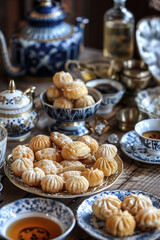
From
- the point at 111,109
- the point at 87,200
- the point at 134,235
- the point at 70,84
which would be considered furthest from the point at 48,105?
the point at 134,235

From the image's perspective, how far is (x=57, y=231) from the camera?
2.42 ft

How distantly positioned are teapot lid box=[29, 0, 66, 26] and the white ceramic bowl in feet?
1.91

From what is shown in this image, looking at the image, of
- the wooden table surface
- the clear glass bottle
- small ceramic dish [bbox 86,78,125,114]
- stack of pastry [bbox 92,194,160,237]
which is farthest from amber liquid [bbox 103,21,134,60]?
stack of pastry [bbox 92,194,160,237]

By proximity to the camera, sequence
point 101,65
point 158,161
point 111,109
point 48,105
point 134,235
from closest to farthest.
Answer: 1. point 134,235
2. point 158,161
3. point 48,105
4. point 111,109
5. point 101,65

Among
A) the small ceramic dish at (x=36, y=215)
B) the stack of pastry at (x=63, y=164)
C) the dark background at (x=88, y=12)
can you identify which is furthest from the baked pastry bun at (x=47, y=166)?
the dark background at (x=88, y=12)

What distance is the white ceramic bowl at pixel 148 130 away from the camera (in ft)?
3.25

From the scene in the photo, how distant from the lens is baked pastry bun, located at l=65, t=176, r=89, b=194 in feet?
2.70

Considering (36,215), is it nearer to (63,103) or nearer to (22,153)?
(22,153)

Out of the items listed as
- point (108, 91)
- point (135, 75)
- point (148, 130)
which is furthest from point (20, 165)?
point (135, 75)

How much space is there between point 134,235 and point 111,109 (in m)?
0.61

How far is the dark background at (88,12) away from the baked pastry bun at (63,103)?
36.2 inches

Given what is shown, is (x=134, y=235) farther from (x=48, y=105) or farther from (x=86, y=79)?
(x=86, y=79)

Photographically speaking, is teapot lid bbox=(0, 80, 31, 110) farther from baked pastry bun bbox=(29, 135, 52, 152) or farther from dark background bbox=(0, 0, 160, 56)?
dark background bbox=(0, 0, 160, 56)

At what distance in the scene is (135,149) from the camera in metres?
1.05
